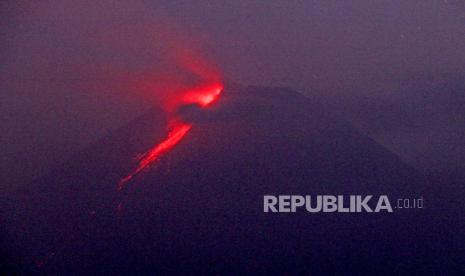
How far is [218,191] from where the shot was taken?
258 centimetres

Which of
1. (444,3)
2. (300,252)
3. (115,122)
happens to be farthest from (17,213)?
(444,3)

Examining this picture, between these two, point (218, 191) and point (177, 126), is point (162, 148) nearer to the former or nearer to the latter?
point (177, 126)

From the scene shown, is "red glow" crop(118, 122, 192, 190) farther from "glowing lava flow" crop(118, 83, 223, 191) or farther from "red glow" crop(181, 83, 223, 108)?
"red glow" crop(181, 83, 223, 108)

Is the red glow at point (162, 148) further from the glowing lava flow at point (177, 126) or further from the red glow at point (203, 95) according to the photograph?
the red glow at point (203, 95)

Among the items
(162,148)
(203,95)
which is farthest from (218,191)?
(203,95)

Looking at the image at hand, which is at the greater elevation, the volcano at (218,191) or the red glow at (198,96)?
the red glow at (198,96)

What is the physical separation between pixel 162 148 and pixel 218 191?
29 cm

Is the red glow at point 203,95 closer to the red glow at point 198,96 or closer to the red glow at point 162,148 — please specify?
the red glow at point 198,96

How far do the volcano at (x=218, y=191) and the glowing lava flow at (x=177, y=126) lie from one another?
21mm

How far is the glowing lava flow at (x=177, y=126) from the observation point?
101 inches

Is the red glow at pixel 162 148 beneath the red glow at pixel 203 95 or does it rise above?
beneath

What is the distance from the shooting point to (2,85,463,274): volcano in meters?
2.58

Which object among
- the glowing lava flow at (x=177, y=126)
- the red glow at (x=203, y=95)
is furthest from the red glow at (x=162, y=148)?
the red glow at (x=203, y=95)

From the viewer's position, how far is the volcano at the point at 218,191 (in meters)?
2.58
